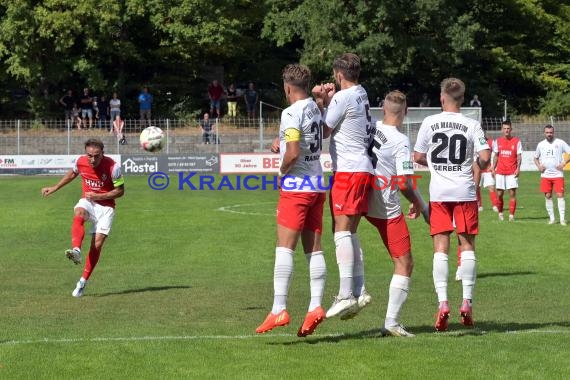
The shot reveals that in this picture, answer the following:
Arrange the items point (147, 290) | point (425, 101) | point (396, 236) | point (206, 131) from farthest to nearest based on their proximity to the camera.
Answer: point (425, 101)
point (206, 131)
point (147, 290)
point (396, 236)

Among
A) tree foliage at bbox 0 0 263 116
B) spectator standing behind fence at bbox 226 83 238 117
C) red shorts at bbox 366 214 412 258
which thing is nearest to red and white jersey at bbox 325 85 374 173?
red shorts at bbox 366 214 412 258

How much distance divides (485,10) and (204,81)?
1660 cm

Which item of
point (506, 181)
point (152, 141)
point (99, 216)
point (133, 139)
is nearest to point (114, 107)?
point (133, 139)

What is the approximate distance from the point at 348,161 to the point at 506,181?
16234mm

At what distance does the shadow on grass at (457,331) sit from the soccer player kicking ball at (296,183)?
0.68 feet

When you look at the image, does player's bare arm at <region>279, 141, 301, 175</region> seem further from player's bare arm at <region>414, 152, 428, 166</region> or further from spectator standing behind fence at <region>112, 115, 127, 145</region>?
spectator standing behind fence at <region>112, 115, 127, 145</region>

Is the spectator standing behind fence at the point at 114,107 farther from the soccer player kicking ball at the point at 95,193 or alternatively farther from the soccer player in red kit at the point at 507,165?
the soccer player kicking ball at the point at 95,193

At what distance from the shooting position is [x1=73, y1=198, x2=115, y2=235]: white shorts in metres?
14.5

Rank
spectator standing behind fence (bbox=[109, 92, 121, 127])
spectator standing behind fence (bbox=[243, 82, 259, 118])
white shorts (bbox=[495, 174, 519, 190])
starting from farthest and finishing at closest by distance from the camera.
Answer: spectator standing behind fence (bbox=[243, 82, 259, 118]), spectator standing behind fence (bbox=[109, 92, 121, 127]), white shorts (bbox=[495, 174, 519, 190])

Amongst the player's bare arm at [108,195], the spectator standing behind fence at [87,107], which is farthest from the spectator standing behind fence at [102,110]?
the player's bare arm at [108,195]

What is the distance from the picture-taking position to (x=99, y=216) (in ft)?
47.8

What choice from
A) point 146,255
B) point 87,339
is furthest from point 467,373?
point 146,255

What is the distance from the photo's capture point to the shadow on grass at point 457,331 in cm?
912

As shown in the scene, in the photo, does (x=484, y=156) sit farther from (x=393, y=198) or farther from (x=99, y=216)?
(x=99, y=216)
